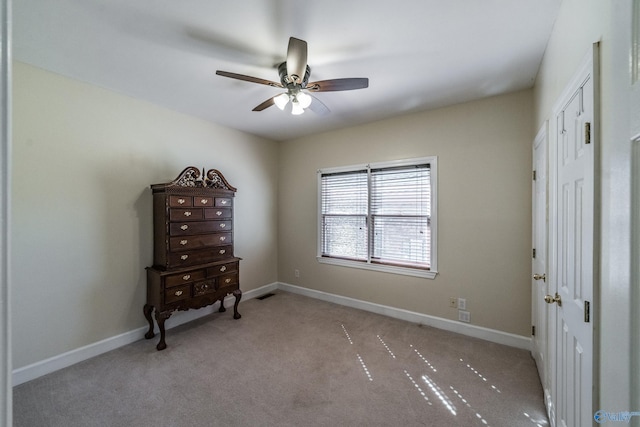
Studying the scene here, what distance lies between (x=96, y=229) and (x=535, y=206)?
4.14 metres

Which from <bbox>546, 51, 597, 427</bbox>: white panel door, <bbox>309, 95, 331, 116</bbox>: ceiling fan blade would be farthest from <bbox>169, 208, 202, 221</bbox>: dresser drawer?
<bbox>546, 51, 597, 427</bbox>: white panel door

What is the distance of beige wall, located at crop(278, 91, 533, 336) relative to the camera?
8.60ft

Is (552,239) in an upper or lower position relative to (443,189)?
lower

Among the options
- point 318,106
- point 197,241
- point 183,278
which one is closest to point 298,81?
point 318,106

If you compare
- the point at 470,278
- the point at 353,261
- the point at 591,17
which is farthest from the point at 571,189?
the point at 353,261

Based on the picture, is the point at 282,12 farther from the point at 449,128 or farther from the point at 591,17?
the point at 449,128

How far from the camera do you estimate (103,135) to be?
2.58m

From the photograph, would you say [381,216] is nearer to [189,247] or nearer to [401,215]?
[401,215]

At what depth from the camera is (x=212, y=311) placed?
11.5 feet

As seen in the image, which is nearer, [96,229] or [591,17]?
[591,17]

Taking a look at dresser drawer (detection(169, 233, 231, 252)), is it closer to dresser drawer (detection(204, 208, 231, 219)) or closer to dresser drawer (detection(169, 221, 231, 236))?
dresser drawer (detection(169, 221, 231, 236))

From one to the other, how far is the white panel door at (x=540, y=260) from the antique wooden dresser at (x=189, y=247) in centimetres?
305

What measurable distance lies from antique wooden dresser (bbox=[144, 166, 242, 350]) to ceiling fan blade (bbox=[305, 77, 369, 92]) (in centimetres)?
174

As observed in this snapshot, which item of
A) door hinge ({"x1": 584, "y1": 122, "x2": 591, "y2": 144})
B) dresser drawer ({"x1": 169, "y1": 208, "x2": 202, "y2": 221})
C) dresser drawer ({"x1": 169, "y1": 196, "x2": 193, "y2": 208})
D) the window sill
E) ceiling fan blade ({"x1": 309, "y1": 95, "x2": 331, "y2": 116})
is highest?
ceiling fan blade ({"x1": 309, "y1": 95, "x2": 331, "y2": 116})
